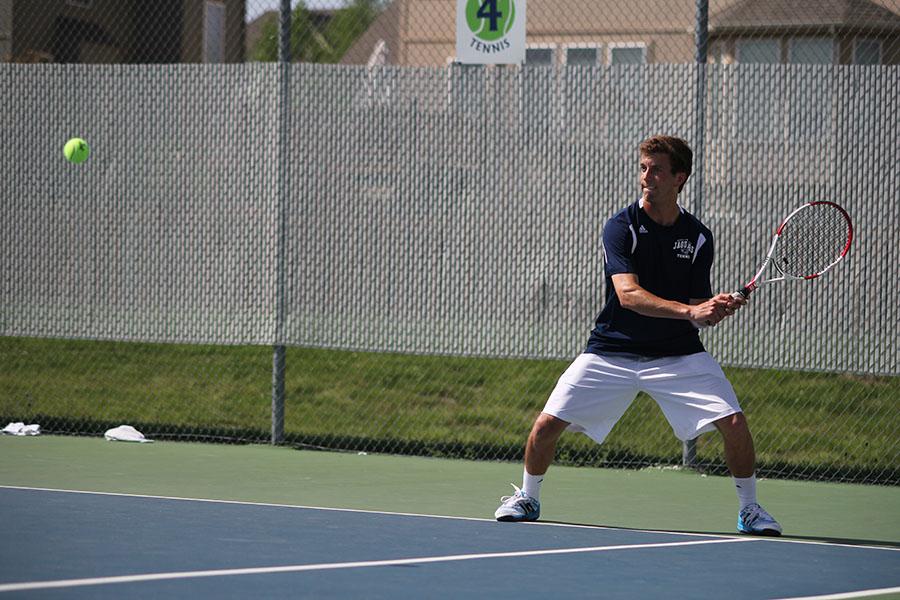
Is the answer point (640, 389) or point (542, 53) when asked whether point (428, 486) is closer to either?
point (640, 389)

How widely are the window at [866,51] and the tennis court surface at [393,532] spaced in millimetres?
2720

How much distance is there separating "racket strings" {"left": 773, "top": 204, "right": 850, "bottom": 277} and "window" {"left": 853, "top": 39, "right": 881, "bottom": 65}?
2.44 meters

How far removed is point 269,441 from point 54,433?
4.95 feet

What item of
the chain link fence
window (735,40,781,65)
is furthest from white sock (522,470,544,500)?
window (735,40,781,65)

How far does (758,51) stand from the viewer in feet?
40.9

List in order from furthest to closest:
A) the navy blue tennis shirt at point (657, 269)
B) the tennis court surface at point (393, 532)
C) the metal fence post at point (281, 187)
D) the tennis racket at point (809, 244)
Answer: the metal fence post at point (281, 187), the tennis racket at point (809, 244), the navy blue tennis shirt at point (657, 269), the tennis court surface at point (393, 532)

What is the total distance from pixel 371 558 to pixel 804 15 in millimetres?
6629

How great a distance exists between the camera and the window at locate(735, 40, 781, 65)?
11992 millimetres

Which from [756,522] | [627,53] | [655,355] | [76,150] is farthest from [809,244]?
[76,150]

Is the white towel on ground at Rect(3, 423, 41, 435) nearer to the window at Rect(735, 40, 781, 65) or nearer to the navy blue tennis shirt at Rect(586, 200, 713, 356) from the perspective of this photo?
the navy blue tennis shirt at Rect(586, 200, 713, 356)

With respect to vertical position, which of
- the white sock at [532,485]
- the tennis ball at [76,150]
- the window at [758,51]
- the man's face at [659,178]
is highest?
the window at [758,51]

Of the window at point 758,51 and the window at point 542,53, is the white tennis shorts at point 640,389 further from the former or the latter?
the window at point 758,51

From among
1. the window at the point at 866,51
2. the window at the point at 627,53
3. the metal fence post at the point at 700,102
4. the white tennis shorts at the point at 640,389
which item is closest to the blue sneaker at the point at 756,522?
the white tennis shorts at the point at 640,389

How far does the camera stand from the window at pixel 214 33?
1513cm
